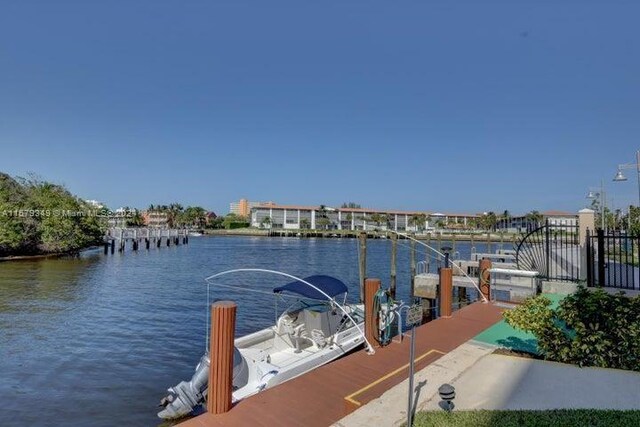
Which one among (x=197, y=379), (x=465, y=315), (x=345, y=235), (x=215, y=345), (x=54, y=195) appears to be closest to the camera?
(x=215, y=345)

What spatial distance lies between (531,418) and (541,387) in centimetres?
160

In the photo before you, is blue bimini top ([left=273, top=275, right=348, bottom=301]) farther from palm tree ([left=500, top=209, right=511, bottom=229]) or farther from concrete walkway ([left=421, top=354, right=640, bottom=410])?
palm tree ([left=500, top=209, right=511, bottom=229])

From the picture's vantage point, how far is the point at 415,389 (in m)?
6.69

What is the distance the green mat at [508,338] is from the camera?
8.94 m

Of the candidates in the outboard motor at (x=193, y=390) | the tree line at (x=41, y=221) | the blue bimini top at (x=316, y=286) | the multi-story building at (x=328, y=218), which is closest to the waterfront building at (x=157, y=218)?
the multi-story building at (x=328, y=218)

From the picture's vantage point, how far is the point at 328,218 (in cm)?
15700

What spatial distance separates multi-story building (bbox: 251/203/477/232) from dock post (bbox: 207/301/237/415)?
480 ft

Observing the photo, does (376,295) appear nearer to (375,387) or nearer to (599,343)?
(375,387)

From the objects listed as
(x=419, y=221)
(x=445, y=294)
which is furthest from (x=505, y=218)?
(x=445, y=294)

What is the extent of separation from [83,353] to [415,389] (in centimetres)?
1194

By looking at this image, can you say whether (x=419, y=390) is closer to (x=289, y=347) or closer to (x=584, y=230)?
(x=289, y=347)

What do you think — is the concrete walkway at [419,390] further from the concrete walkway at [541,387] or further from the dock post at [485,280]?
the dock post at [485,280]

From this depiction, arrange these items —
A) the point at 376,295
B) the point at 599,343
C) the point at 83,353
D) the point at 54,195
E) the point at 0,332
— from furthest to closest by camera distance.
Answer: the point at 54,195 < the point at 0,332 < the point at 83,353 < the point at 376,295 < the point at 599,343

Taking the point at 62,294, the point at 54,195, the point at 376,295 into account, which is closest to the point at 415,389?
the point at 376,295
